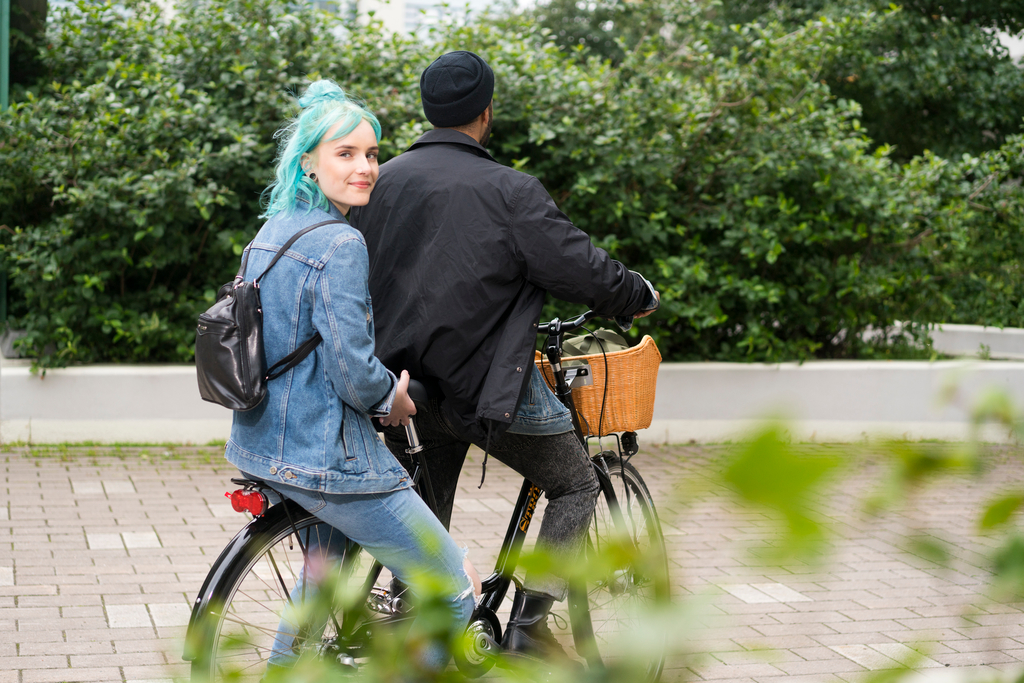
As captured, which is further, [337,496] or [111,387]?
[111,387]

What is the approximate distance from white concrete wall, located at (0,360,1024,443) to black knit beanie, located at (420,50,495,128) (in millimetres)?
2719

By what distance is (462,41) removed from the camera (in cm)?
786

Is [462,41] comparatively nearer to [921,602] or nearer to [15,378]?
[15,378]

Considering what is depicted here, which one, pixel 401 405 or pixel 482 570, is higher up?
pixel 401 405

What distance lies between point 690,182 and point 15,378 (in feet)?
16.2

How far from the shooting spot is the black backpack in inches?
93.7

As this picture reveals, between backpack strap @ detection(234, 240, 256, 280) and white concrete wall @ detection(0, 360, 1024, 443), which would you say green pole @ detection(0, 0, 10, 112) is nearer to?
white concrete wall @ detection(0, 360, 1024, 443)

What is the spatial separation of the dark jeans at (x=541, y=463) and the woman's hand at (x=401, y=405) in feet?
1.38

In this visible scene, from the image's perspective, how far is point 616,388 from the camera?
332 centimetres

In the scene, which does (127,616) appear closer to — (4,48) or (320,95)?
(320,95)

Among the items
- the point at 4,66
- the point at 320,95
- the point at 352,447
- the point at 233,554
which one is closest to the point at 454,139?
the point at 320,95

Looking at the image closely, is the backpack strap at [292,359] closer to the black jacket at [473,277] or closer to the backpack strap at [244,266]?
the backpack strap at [244,266]

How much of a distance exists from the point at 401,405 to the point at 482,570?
2444mm

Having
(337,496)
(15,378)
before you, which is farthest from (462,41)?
(337,496)
